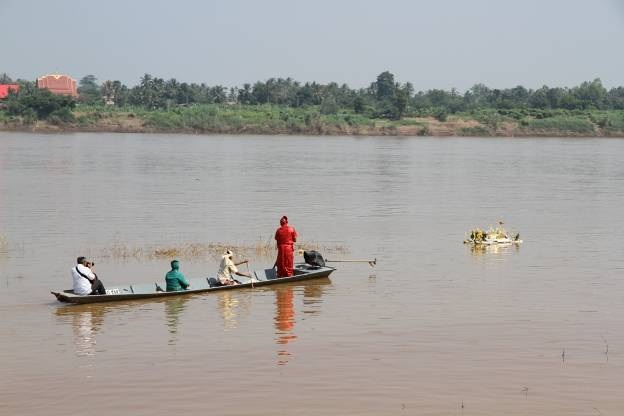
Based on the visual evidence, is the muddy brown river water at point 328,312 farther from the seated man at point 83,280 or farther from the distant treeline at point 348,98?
the distant treeline at point 348,98

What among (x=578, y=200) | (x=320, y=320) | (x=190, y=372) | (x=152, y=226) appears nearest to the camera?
(x=190, y=372)

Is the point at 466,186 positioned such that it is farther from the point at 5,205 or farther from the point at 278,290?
the point at 278,290

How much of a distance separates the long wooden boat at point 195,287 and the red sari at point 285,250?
0.62 ft

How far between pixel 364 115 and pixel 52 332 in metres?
103

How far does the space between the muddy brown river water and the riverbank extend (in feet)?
212

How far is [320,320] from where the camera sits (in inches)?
653

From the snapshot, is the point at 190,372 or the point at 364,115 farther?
the point at 364,115

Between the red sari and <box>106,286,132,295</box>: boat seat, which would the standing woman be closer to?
the red sari

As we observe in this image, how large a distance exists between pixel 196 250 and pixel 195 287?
610cm

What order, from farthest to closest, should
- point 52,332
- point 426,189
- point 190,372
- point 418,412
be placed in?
point 426,189
point 52,332
point 190,372
point 418,412

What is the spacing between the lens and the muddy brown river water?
12016mm

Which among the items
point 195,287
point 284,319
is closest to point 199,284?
point 195,287

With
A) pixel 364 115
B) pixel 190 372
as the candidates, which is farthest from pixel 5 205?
pixel 364 115

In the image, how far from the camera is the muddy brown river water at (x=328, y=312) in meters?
12.0
